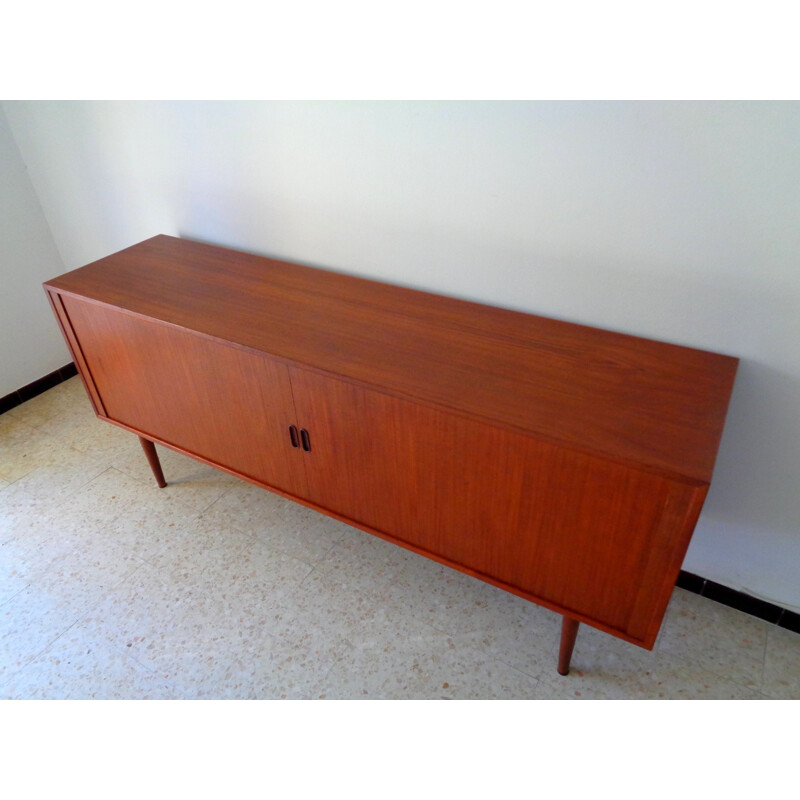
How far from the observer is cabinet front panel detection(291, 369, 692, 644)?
1.06 metres

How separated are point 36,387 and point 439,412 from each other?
2218 mm

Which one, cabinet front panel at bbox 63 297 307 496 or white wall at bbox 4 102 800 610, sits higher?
white wall at bbox 4 102 800 610

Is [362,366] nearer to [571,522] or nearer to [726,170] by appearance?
[571,522]

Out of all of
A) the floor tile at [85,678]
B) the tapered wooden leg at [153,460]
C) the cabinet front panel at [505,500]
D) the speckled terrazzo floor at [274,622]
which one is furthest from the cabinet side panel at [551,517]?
the tapered wooden leg at [153,460]

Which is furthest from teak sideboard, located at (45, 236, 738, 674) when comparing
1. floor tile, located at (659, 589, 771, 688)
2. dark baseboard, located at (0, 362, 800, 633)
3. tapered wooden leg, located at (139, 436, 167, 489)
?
dark baseboard, located at (0, 362, 800, 633)

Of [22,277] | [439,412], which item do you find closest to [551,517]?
[439,412]

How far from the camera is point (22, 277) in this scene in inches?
95.3

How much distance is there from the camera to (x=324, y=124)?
4.98 feet

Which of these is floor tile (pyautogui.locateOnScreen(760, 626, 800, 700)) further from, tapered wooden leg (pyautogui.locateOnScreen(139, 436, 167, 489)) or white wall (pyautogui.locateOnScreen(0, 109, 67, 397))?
white wall (pyautogui.locateOnScreen(0, 109, 67, 397))

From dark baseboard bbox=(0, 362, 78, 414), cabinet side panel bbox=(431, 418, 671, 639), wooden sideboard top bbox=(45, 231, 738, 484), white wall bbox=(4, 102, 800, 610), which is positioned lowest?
dark baseboard bbox=(0, 362, 78, 414)

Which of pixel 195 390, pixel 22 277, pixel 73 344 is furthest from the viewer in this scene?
pixel 22 277

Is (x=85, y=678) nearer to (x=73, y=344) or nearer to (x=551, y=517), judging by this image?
(x=73, y=344)

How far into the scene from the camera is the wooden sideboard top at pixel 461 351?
3.54ft

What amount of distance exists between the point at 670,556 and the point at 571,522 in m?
0.18
